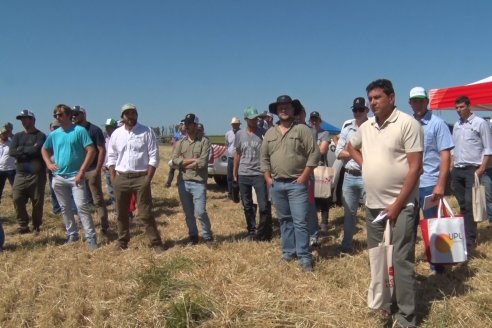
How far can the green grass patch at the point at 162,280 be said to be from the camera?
3.57m

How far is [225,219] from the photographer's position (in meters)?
7.22

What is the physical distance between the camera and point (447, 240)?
3.33 meters

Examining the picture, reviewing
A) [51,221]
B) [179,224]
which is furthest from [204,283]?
[51,221]

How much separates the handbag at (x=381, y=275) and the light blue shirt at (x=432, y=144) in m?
1.42

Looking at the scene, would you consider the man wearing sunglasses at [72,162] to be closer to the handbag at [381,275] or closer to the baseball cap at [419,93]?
the handbag at [381,275]

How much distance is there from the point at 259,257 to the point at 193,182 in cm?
142

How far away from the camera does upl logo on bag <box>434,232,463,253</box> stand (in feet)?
10.9

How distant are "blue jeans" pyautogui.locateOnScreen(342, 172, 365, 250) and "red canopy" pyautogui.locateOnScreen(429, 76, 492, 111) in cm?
568

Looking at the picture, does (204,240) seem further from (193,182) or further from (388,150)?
(388,150)

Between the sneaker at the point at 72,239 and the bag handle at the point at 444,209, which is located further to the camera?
the sneaker at the point at 72,239

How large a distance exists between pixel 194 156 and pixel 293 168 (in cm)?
163

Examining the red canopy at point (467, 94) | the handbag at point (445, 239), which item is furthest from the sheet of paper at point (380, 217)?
the red canopy at point (467, 94)

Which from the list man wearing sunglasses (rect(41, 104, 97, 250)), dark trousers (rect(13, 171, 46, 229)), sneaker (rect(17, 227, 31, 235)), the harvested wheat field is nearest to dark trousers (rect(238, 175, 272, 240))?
the harvested wheat field

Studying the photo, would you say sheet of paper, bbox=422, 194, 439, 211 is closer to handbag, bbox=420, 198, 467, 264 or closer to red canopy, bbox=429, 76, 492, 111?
handbag, bbox=420, 198, 467, 264
